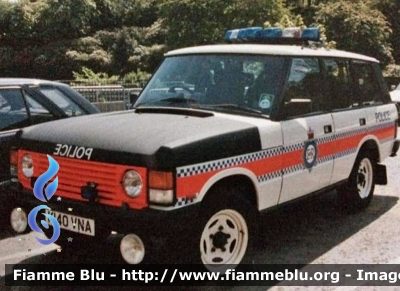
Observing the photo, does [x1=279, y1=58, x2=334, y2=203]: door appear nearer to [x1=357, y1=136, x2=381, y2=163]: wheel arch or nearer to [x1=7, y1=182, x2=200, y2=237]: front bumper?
[x1=357, y1=136, x2=381, y2=163]: wheel arch

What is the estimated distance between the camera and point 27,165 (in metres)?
4.43

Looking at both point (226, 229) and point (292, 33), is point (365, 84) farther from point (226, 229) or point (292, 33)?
point (226, 229)

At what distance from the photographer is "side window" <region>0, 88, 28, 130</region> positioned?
5578 mm

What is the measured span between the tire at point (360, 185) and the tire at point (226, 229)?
2128 millimetres

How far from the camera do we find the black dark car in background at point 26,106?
542 centimetres

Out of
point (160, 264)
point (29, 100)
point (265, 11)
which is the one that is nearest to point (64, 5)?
point (265, 11)

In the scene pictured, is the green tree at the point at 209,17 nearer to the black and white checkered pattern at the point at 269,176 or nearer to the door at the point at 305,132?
the door at the point at 305,132

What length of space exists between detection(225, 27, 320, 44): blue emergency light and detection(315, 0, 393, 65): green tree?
22599 millimetres

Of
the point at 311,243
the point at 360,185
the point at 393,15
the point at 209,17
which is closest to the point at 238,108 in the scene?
the point at 311,243

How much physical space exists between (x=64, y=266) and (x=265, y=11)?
70.9ft

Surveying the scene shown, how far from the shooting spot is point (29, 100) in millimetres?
5773

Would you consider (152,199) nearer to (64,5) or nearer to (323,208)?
(323,208)

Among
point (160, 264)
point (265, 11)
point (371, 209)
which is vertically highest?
point (265, 11)

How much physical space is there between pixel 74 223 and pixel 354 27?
25419 millimetres
